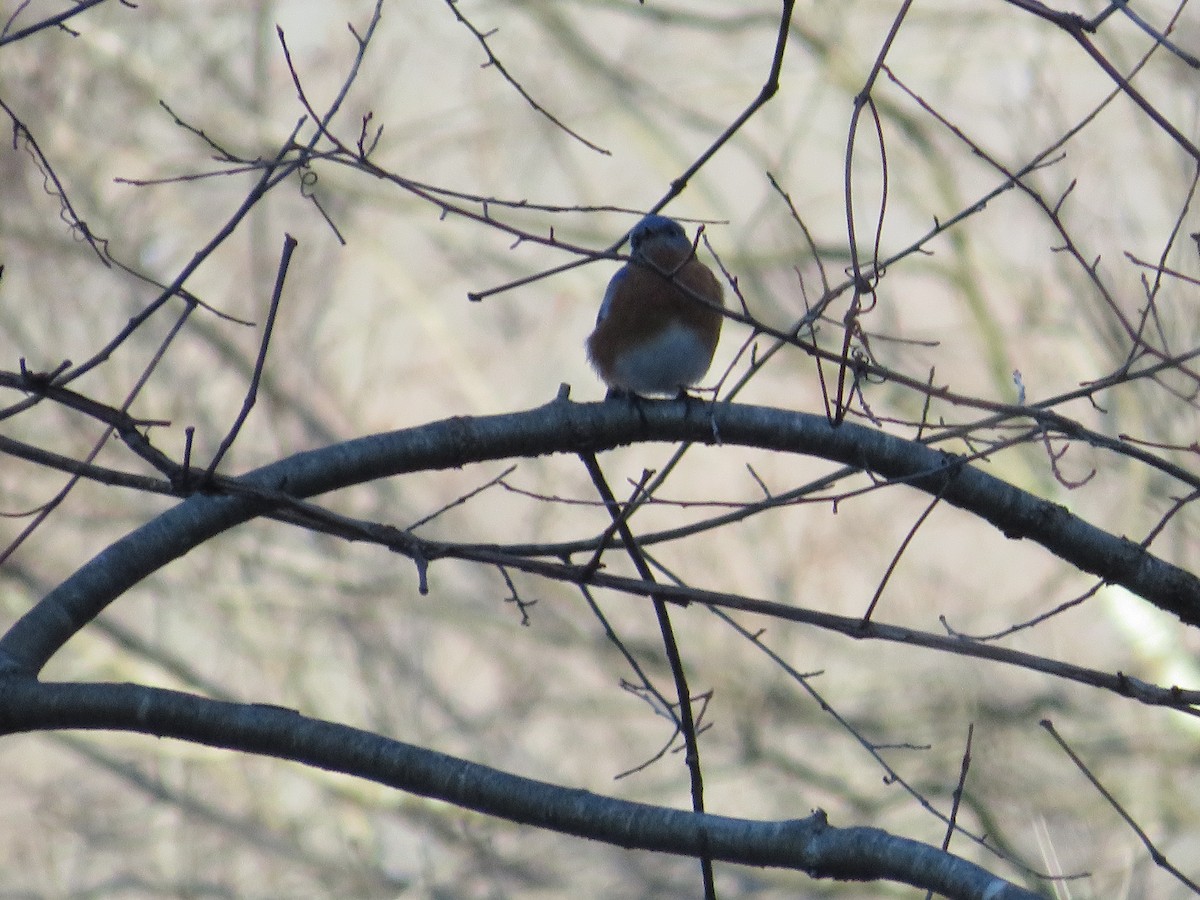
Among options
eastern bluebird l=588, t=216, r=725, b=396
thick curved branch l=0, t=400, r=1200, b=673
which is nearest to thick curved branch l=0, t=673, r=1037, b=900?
thick curved branch l=0, t=400, r=1200, b=673

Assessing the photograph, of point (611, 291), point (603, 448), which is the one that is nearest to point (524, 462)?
point (611, 291)

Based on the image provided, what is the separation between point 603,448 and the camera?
86.0 inches

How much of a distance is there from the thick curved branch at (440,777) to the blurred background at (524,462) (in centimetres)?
489

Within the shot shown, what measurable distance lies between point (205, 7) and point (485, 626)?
3.92 metres

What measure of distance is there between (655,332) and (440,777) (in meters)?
1.77

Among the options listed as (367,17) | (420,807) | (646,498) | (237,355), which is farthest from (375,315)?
(646,498)

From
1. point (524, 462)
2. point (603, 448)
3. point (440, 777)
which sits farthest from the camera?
point (524, 462)

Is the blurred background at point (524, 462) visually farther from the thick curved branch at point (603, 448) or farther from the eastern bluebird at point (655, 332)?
the thick curved branch at point (603, 448)

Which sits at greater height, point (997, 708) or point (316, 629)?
point (316, 629)

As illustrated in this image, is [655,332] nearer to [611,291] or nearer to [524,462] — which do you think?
[611,291]

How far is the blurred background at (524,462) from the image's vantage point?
6.67 m

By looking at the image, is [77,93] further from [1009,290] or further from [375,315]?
[1009,290]

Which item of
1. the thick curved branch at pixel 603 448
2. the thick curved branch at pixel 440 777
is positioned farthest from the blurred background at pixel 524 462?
the thick curved branch at pixel 440 777

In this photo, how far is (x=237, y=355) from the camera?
7.05 meters
